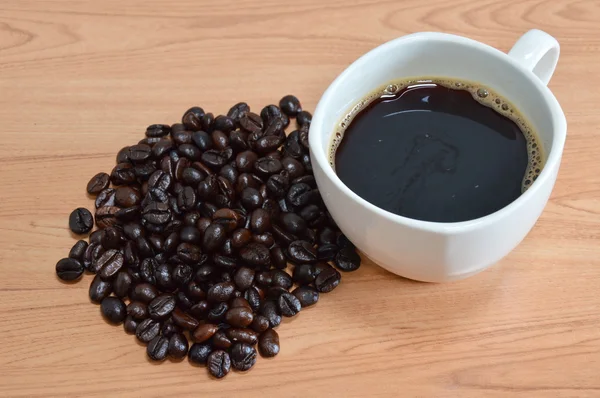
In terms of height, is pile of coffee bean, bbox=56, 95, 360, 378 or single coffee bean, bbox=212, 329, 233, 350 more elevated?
pile of coffee bean, bbox=56, 95, 360, 378

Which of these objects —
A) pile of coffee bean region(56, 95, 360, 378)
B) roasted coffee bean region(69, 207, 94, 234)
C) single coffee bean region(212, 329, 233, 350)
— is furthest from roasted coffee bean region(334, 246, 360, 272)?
roasted coffee bean region(69, 207, 94, 234)

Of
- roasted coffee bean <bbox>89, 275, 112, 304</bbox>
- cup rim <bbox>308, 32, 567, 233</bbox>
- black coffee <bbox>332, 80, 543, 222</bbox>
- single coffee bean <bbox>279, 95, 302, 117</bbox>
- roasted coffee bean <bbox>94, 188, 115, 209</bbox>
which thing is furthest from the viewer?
single coffee bean <bbox>279, 95, 302, 117</bbox>

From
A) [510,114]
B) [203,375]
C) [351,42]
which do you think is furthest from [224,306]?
[351,42]

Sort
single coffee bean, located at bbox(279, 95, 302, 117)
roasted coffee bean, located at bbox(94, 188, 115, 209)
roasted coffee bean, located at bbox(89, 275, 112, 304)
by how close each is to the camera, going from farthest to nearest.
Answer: single coffee bean, located at bbox(279, 95, 302, 117) < roasted coffee bean, located at bbox(94, 188, 115, 209) < roasted coffee bean, located at bbox(89, 275, 112, 304)

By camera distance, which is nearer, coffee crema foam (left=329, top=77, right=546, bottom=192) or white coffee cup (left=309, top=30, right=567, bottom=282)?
white coffee cup (left=309, top=30, right=567, bottom=282)

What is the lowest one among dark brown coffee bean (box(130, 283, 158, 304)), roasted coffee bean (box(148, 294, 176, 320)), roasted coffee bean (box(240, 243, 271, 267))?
roasted coffee bean (box(148, 294, 176, 320))

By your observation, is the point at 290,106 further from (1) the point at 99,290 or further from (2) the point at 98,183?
(1) the point at 99,290

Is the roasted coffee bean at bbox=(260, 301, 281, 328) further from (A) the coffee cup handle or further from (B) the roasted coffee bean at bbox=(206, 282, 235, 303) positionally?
(A) the coffee cup handle
